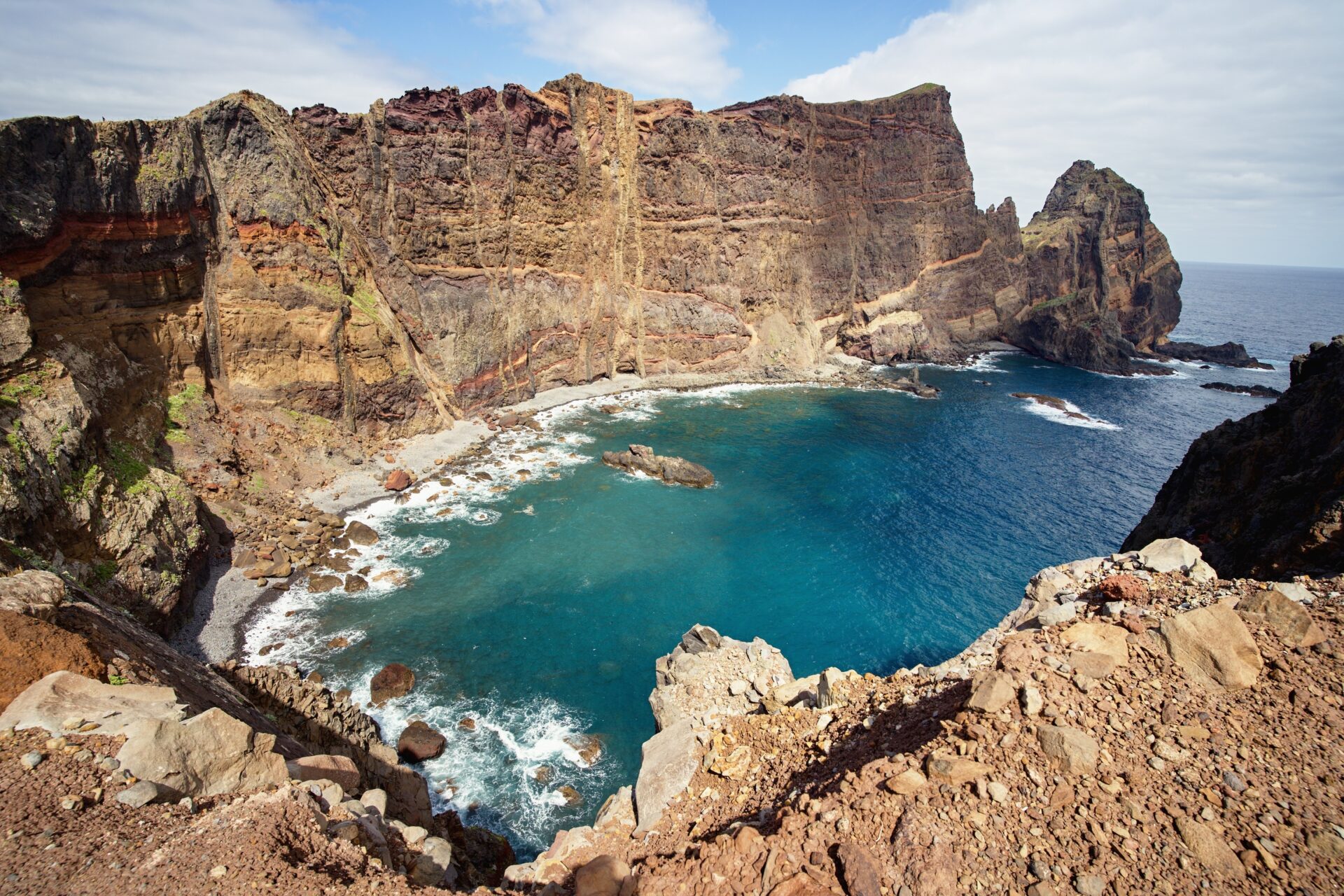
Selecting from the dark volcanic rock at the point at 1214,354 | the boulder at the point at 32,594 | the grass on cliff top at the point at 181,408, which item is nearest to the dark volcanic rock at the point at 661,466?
the grass on cliff top at the point at 181,408

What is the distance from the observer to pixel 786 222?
8469 cm

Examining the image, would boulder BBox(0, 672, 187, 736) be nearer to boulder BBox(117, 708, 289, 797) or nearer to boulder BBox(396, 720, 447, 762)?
boulder BBox(117, 708, 289, 797)

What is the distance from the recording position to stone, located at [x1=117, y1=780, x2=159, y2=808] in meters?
9.81

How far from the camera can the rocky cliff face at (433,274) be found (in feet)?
97.3

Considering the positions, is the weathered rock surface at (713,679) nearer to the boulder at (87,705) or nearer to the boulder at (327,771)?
the boulder at (327,771)

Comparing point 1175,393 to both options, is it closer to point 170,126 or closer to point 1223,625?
point 1223,625

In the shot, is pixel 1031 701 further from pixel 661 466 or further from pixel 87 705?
pixel 661 466

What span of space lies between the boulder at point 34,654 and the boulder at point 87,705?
281mm

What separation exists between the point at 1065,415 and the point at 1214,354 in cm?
5558

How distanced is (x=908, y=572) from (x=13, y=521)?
41.4m

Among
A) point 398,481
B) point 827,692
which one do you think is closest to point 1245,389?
point 827,692

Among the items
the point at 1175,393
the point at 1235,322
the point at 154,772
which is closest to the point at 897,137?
the point at 1175,393

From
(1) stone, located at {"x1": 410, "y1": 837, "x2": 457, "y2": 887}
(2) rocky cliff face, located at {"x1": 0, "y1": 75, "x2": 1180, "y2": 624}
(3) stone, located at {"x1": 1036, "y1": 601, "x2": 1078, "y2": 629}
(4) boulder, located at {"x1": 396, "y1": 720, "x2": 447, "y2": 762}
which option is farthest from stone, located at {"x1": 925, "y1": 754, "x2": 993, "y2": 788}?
(2) rocky cliff face, located at {"x1": 0, "y1": 75, "x2": 1180, "y2": 624}

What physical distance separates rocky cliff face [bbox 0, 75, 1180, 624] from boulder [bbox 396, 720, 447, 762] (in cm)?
1322
